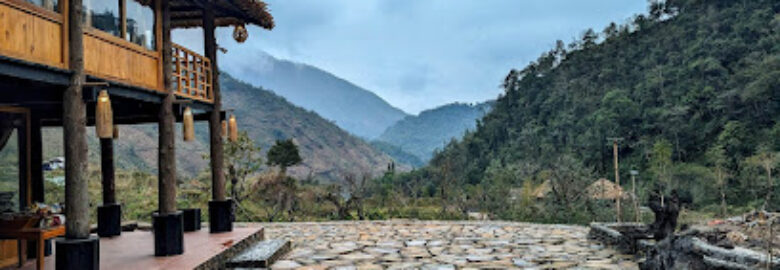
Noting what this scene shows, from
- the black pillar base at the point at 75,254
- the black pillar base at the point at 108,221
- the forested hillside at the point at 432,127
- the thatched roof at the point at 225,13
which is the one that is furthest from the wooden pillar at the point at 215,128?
the forested hillside at the point at 432,127

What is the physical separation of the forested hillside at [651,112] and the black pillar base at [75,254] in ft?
31.8

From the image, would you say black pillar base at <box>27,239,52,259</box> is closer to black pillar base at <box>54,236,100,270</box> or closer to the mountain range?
black pillar base at <box>54,236,100,270</box>

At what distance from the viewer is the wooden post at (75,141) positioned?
4.21 metres

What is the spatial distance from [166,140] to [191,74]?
170 cm

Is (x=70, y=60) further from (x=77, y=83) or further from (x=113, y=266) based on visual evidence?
(x=113, y=266)

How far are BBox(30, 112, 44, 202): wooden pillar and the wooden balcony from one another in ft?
5.57

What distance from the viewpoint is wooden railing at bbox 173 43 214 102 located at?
6281 millimetres

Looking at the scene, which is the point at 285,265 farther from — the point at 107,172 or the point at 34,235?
the point at 107,172

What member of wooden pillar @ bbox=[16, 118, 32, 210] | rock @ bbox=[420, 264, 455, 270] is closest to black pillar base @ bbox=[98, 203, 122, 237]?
wooden pillar @ bbox=[16, 118, 32, 210]

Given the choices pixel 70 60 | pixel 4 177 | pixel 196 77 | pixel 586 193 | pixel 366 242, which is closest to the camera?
pixel 70 60

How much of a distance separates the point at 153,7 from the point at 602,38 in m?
41.7

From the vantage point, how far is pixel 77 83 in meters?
4.28

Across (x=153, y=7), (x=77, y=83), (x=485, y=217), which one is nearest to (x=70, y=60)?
(x=77, y=83)

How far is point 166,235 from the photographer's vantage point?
17.8 ft
